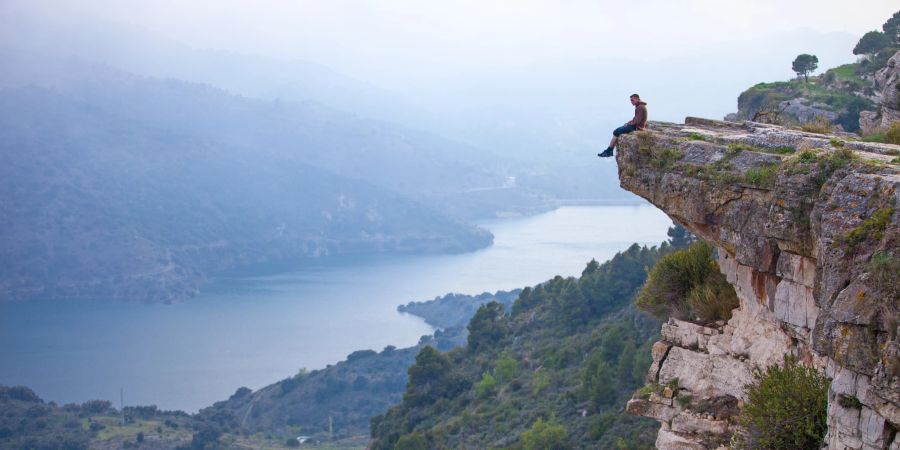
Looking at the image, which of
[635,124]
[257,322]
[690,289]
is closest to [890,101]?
[690,289]

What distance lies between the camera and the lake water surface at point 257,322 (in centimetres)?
8875

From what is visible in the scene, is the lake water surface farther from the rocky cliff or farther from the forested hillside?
the rocky cliff

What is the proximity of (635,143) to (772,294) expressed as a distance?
2439mm

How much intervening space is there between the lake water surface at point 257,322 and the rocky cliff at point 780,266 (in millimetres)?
72151

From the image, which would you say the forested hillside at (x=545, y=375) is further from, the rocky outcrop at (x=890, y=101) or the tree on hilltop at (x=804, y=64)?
the tree on hilltop at (x=804, y=64)

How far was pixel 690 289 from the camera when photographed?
10625 mm

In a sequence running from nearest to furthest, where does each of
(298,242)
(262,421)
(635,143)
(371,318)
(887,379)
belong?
(887,379)
(635,143)
(262,421)
(371,318)
(298,242)

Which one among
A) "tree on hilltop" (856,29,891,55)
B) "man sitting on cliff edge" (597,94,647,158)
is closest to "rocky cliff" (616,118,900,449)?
"man sitting on cliff edge" (597,94,647,158)

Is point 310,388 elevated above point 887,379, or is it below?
below

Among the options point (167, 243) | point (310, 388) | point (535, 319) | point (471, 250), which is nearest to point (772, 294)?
point (535, 319)

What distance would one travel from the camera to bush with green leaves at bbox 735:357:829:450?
23.0 feet

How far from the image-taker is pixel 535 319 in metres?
44.4

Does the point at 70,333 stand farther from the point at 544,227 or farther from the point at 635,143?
the point at 635,143

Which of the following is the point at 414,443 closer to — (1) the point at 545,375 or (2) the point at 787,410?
(1) the point at 545,375
